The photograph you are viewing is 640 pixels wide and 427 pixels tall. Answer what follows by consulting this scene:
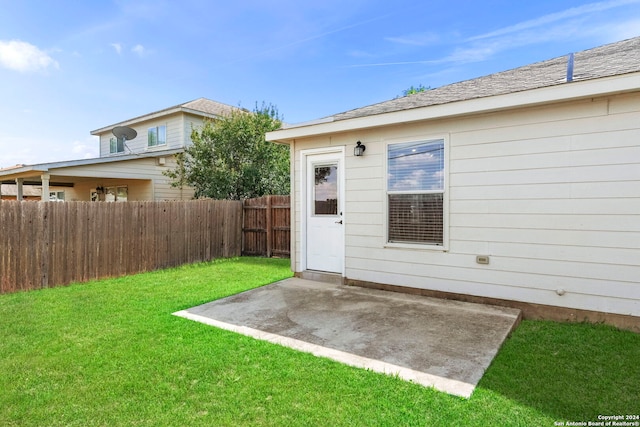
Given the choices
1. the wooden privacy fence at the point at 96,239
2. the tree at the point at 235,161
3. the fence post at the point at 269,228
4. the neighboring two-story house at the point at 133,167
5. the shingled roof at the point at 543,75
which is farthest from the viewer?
the tree at the point at 235,161

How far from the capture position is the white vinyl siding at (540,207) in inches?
140

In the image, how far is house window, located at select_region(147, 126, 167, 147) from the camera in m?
14.7

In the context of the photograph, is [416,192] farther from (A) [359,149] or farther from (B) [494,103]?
(B) [494,103]

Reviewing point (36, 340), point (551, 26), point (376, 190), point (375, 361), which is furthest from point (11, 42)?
point (551, 26)

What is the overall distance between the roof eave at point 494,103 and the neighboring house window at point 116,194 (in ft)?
36.1

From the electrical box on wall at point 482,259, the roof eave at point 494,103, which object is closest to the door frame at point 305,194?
the roof eave at point 494,103

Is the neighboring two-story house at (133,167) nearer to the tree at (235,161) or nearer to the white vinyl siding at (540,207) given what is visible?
the tree at (235,161)

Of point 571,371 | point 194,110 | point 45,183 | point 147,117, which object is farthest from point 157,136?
point 571,371

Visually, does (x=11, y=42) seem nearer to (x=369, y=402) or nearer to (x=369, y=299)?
(x=369, y=299)

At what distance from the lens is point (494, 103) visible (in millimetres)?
4039

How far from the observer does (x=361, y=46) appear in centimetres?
1316

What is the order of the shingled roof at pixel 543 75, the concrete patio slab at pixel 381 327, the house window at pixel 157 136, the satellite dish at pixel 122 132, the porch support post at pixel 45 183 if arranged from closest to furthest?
1. the concrete patio slab at pixel 381 327
2. the shingled roof at pixel 543 75
3. the porch support post at pixel 45 183
4. the satellite dish at pixel 122 132
5. the house window at pixel 157 136

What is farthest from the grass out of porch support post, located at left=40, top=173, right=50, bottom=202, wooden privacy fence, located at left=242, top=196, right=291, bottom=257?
porch support post, located at left=40, top=173, right=50, bottom=202

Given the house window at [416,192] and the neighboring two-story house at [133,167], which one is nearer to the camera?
the house window at [416,192]
